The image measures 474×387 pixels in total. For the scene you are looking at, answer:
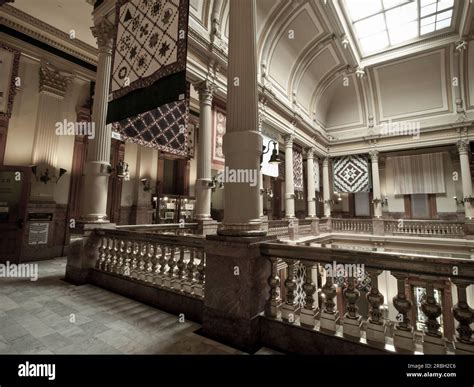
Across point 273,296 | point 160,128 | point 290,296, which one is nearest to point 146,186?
point 160,128

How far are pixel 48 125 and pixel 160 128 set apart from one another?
386 centimetres

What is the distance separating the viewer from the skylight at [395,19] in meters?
8.63

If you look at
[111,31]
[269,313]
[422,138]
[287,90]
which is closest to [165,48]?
[111,31]

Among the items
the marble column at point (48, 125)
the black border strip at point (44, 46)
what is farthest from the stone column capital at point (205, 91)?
the marble column at point (48, 125)

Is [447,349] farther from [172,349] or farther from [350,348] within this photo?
[172,349]

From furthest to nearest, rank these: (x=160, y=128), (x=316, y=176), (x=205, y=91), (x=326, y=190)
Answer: (x=326, y=190), (x=316, y=176), (x=205, y=91), (x=160, y=128)

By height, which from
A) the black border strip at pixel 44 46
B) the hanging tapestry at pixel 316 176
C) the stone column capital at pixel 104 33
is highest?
the black border strip at pixel 44 46

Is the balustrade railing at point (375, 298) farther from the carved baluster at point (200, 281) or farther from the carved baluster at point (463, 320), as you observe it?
the carved baluster at point (200, 281)

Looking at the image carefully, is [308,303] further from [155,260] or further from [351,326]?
[155,260]

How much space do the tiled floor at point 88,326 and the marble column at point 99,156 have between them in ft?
4.73

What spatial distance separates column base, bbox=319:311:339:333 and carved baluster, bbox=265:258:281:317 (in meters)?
0.43

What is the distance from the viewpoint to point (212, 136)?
688cm

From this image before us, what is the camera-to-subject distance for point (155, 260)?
349cm

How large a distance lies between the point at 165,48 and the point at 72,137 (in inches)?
236
